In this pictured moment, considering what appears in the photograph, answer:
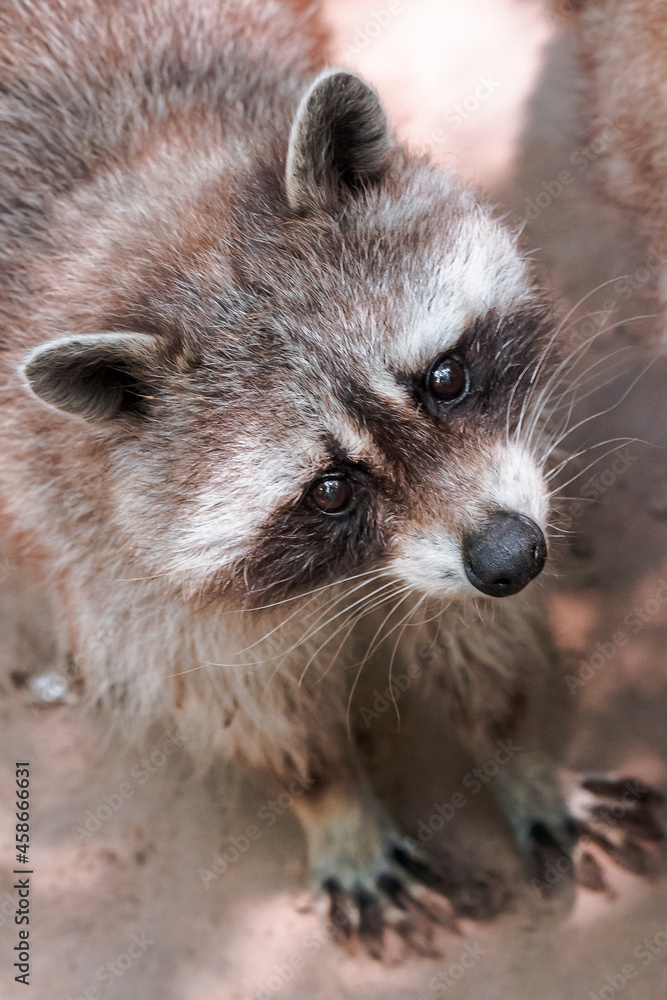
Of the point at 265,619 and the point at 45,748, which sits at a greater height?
the point at 265,619

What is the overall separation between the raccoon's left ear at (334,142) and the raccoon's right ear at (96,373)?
1.47ft

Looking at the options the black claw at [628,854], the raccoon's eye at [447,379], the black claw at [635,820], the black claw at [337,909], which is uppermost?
the raccoon's eye at [447,379]

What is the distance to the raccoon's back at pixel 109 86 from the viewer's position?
2020 millimetres

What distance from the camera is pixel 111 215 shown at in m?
1.88

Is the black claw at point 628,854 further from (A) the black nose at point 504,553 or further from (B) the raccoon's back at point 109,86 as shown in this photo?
(B) the raccoon's back at point 109,86

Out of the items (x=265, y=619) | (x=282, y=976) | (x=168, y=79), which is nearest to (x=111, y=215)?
(x=168, y=79)

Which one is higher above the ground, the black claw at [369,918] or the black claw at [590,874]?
the black claw at [590,874]

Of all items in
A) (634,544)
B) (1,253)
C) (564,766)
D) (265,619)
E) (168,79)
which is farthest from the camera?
(634,544)

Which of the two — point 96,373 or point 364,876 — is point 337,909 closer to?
point 364,876

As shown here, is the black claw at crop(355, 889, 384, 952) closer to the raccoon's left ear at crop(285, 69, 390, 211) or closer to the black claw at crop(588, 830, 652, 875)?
the black claw at crop(588, 830, 652, 875)

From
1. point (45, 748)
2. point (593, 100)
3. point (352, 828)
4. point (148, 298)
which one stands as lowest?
point (45, 748)

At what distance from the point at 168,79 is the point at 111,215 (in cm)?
55

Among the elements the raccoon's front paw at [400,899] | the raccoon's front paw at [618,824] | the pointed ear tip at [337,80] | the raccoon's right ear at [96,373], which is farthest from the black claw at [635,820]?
the pointed ear tip at [337,80]

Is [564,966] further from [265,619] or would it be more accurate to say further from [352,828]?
[265,619]
